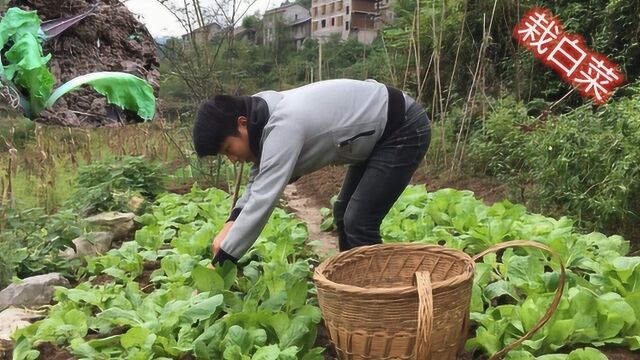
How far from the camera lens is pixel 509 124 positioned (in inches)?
199

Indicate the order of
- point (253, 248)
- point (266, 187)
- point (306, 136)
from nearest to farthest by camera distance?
point (266, 187), point (306, 136), point (253, 248)

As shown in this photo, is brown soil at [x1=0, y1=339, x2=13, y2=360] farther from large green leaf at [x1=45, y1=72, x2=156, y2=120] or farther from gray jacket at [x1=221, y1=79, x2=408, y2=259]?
large green leaf at [x1=45, y1=72, x2=156, y2=120]

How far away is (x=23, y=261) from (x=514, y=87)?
5.69 m

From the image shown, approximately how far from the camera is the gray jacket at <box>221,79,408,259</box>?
2.14 meters

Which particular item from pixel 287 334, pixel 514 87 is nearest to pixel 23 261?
pixel 287 334

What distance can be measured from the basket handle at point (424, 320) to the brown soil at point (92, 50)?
389 cm

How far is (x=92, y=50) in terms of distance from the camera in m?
5.20

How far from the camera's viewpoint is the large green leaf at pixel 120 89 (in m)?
4.73

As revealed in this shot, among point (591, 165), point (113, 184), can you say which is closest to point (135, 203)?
point (113, 184)

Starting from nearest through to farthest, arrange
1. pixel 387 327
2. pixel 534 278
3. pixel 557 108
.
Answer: pixel 387 327 < pixel 534 278 < pixel 557 108

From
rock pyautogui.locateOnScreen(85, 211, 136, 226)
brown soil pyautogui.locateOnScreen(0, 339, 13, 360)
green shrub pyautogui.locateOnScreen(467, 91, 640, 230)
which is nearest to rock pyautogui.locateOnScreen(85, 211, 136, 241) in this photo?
rock pyautogui.locateOnScreen(85, 211, 136, 226)

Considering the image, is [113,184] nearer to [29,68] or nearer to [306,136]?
[29,68]

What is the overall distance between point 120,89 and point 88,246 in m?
1.69

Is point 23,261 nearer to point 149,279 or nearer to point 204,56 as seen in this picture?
point 149,279
